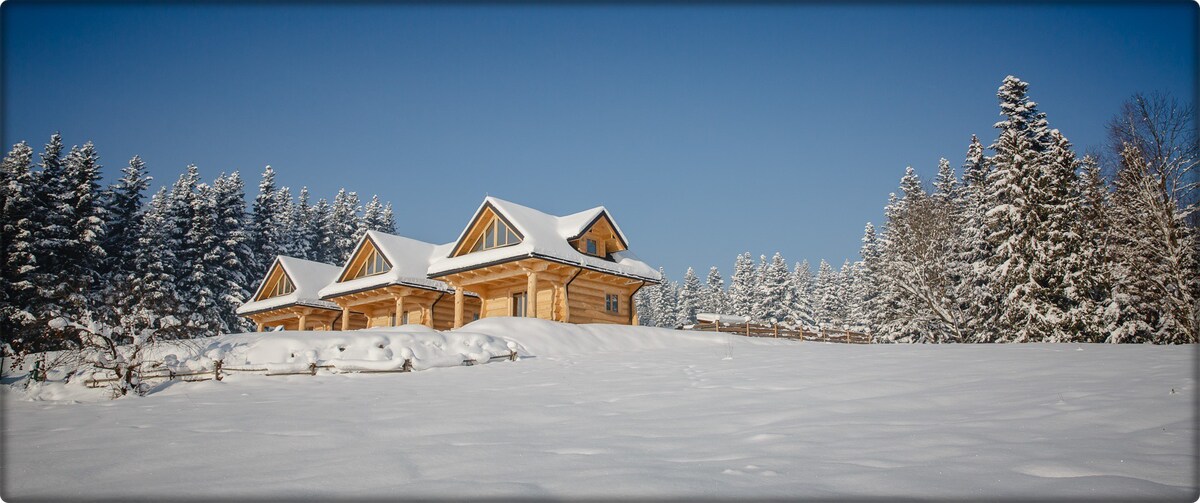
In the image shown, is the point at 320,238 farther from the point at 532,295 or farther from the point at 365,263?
the point at 532,295

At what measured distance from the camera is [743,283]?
254ft

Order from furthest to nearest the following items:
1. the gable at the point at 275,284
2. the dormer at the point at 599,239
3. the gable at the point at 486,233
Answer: the gable at the point at 275,284 < the dormer at the point at 599,239 < the gable at the point at 486,233

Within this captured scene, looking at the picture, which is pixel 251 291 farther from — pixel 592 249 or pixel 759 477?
pixel 759 477

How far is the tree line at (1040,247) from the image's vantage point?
1920 cm

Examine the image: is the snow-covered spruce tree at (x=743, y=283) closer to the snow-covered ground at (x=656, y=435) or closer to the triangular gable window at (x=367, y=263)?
the triangular gable window at (x=367, y=263)

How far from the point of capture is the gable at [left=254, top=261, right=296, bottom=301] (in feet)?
126

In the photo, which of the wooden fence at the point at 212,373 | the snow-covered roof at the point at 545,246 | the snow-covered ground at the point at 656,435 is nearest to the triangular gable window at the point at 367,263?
the snow-covered roof at the point at 545,246

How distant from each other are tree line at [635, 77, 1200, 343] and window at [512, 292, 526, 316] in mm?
20798

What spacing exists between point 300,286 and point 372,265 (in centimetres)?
693

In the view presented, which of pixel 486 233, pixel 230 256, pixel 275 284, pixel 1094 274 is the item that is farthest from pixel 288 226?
pixel 1094 274

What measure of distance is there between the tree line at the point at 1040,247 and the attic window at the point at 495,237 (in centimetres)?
2133

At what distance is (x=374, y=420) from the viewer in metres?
8.06

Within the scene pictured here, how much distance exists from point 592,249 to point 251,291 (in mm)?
34448

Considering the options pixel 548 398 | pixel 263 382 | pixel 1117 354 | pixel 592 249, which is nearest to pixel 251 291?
pixel 592 249
